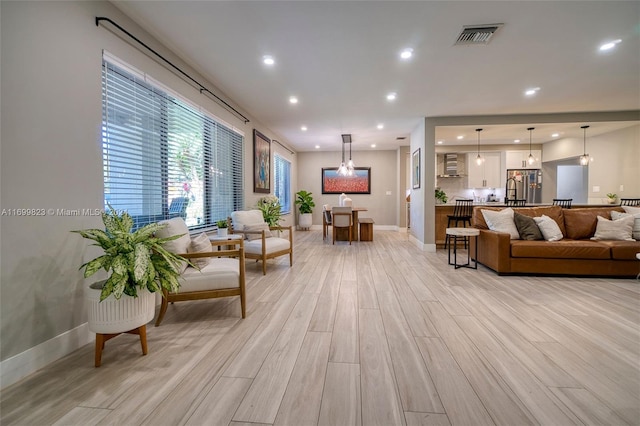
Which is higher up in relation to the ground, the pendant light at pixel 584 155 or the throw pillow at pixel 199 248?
the pendant light at pixel 584 155

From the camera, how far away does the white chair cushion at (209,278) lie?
2428mm

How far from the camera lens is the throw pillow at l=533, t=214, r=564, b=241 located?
159 inches

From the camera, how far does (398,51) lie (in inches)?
123

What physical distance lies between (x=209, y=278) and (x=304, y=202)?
6.84 meters

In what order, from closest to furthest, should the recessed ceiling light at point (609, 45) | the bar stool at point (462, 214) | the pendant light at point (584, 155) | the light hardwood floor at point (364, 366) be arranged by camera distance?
the light hardwood floor at point (364, 366)
the recessed ceiling light at point (609, 45)
the bar stool at point (462, 214)
the pendant light at point (584, 155)

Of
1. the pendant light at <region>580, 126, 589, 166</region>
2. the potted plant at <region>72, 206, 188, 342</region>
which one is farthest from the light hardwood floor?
the pendant light at <region>580, 126, 589, 166</region>

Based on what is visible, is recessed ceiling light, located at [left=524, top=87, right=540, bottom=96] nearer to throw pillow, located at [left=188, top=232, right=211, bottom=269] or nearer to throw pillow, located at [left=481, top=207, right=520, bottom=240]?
throw pillow, located at [left=481, top=207, right=520, bottom=240]

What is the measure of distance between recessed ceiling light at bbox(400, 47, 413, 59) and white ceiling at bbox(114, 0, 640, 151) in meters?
0.06

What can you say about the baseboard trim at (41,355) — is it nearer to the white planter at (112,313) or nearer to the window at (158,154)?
the white planter at (112,313)

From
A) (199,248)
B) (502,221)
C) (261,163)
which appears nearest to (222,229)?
(199,248)

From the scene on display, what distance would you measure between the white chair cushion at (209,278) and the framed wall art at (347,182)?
7295mm

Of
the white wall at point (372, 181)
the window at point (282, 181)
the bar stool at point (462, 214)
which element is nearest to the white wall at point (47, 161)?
the window at point (282, 181)

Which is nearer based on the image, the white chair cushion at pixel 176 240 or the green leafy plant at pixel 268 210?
the white chair cushion at pixel 176 240

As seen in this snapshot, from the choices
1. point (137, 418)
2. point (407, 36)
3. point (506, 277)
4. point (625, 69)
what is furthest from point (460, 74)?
point (137, 418)
